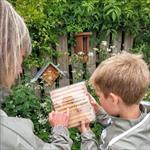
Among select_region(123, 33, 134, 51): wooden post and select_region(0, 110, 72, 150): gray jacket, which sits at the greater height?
select_region(0, 110, 72, 150): gray jacket

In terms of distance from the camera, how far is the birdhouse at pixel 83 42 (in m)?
4.97

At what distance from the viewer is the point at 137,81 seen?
2705mm

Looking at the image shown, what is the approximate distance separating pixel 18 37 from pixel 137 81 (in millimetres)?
842

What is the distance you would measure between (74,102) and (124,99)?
34cm

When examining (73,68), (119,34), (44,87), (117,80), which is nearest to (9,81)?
(117,80)

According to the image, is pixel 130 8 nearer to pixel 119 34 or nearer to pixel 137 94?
pixel 119 34

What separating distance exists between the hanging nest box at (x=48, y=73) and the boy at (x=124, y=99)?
1.79 metres

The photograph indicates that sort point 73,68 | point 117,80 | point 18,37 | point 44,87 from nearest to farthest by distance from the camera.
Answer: point 18,37 → point 117,80 → point 44,87 → point 73,68

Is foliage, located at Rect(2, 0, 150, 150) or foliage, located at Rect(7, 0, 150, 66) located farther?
foliage, located at Rect(7, 0, 150, 66)

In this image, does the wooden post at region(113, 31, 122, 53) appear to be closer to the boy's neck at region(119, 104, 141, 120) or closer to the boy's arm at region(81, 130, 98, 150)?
the boy's arm at region(81, 130, 98, 150)

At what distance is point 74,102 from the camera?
9.51ft

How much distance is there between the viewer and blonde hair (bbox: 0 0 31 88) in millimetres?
2107

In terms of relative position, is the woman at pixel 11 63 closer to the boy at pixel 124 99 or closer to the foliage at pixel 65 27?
the boy at pixel 124 99

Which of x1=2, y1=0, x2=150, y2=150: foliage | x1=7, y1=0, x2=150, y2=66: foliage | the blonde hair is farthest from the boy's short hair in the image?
x1=7, y1=0, x2=150, y2=66: foliage
